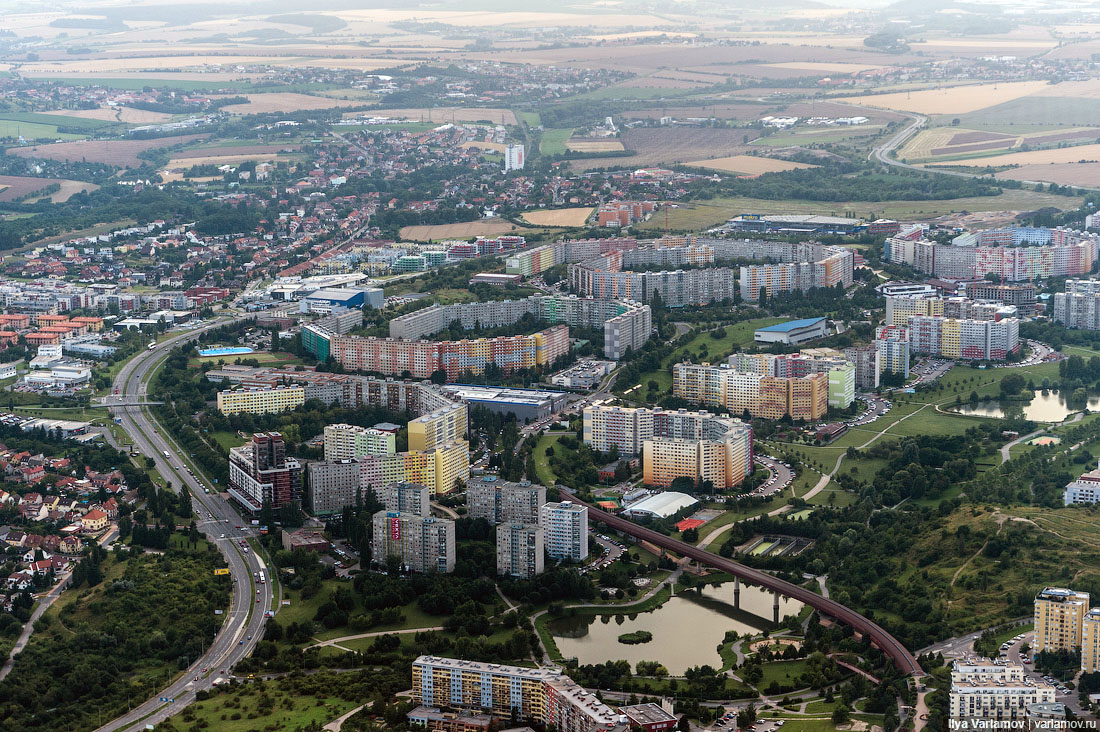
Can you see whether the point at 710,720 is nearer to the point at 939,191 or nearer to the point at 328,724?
the point at 328,724

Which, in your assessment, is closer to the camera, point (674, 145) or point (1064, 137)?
point (1064, 137)

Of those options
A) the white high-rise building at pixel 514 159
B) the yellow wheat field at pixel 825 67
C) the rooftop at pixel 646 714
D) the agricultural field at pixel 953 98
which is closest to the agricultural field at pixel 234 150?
the white high-rise building at pixel 514 159

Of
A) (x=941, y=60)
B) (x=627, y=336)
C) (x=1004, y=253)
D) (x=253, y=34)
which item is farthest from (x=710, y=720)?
(x=253, y=34)

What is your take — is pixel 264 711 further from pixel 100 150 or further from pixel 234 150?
pixel 100 150

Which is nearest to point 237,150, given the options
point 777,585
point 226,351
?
point 226,351

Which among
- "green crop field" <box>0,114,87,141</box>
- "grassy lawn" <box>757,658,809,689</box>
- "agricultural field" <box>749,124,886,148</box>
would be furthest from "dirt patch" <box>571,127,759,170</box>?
"grassy lawn" <box>757,658,809,689</box>

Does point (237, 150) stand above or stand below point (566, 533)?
above

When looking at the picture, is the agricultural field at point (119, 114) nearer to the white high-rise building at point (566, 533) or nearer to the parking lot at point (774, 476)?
the parking lot at point (774, 476)
